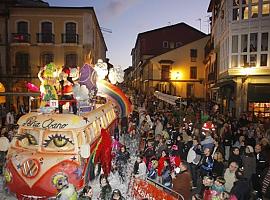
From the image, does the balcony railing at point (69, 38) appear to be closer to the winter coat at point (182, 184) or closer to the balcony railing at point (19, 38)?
the balcony railing at point (19, 38)

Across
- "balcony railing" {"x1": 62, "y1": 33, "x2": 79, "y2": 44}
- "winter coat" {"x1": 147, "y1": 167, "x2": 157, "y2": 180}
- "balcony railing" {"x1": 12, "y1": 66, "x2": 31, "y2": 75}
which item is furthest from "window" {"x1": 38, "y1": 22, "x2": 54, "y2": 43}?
"winter coat" {"x1": 147, "y1": 167, "x2": 157, "y2": 180}

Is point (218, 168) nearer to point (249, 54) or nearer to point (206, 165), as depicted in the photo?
point (206, 165)

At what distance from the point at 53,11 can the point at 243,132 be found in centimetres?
2563

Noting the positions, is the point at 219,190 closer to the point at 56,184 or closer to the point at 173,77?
the point at 56,184

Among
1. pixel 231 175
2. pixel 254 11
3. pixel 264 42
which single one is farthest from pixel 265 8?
pixel 231 175

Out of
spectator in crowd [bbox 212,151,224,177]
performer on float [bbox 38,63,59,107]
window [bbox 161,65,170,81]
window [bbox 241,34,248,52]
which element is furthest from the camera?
window [bbox 161,65,170,81]

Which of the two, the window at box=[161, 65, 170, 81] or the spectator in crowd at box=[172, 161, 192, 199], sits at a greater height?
the window at box=[161, 65, 170, 81]

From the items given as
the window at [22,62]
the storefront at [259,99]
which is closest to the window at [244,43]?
the storefront at [259,99]

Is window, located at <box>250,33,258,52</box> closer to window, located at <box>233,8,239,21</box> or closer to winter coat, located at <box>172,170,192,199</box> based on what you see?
window, located at <box>233,8,239,21</box>

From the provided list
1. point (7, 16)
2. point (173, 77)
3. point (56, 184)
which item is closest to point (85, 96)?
point (56, 184)

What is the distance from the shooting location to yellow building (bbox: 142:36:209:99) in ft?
145

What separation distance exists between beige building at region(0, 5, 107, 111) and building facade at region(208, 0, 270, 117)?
15480 millimetres

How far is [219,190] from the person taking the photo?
709 cm

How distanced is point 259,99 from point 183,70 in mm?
23375
